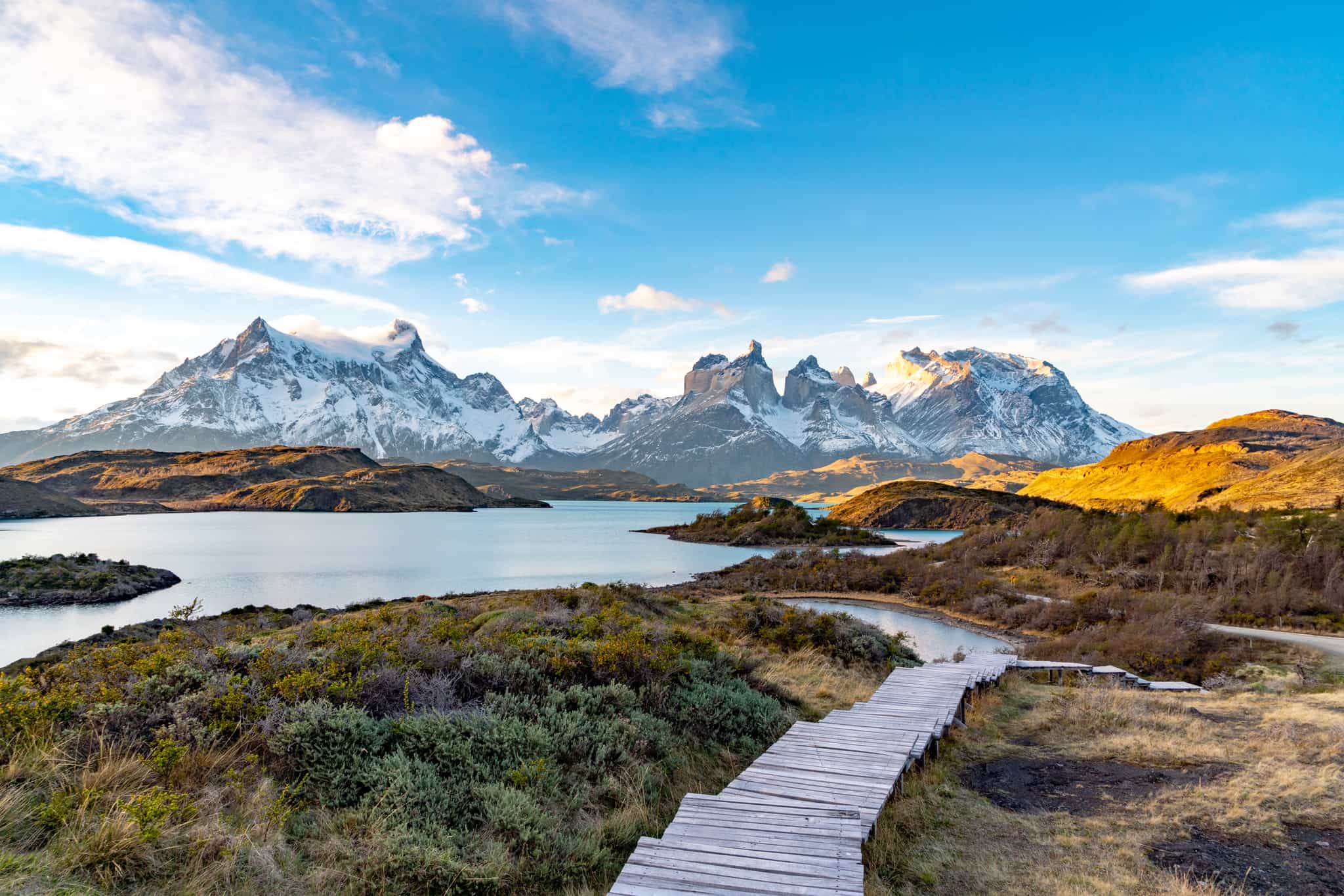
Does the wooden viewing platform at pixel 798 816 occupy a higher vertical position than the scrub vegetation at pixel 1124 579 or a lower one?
higher

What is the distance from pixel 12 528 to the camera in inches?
4464

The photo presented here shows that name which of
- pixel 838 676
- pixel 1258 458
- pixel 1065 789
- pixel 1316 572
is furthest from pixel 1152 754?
pixel 1258 458

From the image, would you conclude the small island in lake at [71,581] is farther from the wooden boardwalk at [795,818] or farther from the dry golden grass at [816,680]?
the wooden boardwalk at [795,818]

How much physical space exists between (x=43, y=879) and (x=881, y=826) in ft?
26.5

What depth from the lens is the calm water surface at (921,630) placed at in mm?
35406

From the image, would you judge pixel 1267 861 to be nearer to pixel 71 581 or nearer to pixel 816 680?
pixel 816 680

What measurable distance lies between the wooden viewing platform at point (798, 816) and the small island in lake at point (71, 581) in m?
58.5

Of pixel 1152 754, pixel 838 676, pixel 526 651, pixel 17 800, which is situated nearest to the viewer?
pixel 17 800

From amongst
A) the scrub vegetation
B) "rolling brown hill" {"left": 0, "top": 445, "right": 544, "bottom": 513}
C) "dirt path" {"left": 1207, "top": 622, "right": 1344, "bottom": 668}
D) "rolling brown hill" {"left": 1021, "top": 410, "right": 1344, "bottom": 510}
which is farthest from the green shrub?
"rolling brown hill" {"left": 0, "top": 445, "right": 544, "bottom": 513}

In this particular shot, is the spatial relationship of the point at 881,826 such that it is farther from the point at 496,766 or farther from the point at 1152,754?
the point at 1152,754

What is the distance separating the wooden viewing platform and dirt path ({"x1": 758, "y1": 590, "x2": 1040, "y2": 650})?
26.9 m

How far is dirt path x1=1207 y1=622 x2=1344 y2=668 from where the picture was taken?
24.1m

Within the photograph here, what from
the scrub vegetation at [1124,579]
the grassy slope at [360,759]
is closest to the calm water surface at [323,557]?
the scrub vegetation at [1124,579]

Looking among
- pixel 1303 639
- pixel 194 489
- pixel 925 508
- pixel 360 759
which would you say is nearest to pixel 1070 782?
pixel 360 759
